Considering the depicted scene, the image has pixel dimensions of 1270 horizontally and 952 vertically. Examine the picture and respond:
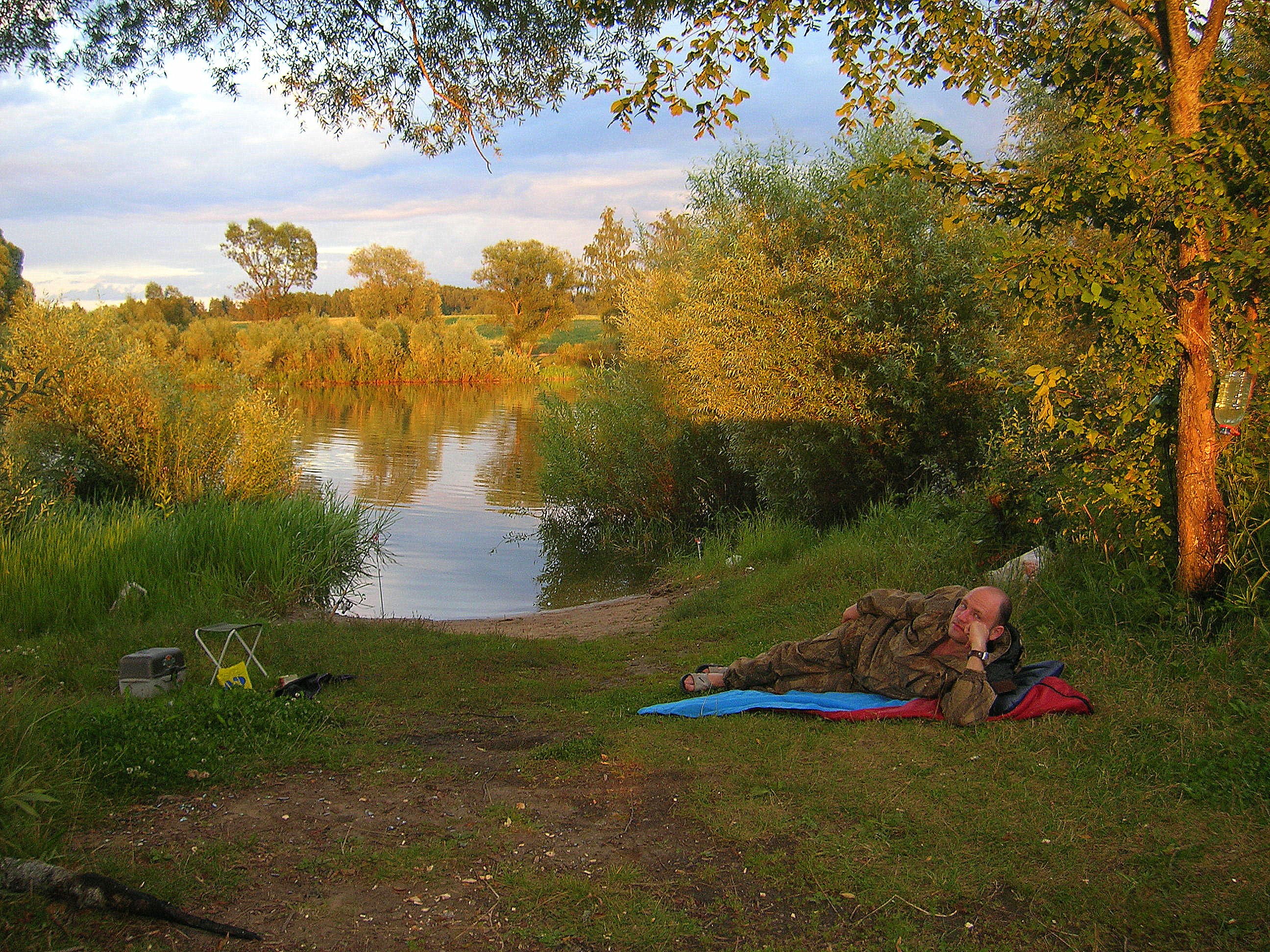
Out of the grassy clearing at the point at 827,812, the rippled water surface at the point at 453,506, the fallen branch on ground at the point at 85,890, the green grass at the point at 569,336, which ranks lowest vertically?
the rippled water surface at the point at 453,506

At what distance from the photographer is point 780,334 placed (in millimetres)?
12289

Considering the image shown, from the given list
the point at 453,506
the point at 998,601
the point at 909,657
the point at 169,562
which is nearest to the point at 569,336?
the point at 453,506

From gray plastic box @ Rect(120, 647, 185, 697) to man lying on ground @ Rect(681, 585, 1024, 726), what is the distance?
3.34m

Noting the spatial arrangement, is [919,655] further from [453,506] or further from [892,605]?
[453,506]

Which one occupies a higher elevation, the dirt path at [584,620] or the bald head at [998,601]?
the bald head at [998,601]

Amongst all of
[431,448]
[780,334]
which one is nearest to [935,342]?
[780,334]

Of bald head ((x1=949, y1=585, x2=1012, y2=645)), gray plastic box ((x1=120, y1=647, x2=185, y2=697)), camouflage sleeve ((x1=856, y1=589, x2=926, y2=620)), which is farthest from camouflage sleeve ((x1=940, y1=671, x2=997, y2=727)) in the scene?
gray plastic box ((x1=120, y1=647, x2=185, y2=697))

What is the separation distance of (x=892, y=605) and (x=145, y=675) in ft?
15.4

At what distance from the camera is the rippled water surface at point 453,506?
1462 cm

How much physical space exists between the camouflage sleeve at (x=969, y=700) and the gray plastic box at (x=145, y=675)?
15.6 ft

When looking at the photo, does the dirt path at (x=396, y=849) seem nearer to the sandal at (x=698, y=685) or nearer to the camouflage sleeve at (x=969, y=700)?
the sandal at (x=698, y=685)

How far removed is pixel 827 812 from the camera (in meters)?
4.18

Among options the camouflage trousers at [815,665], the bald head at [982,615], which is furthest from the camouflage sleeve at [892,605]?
the bald head at [982,615]

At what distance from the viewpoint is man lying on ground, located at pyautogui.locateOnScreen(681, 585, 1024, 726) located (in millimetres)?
5230
